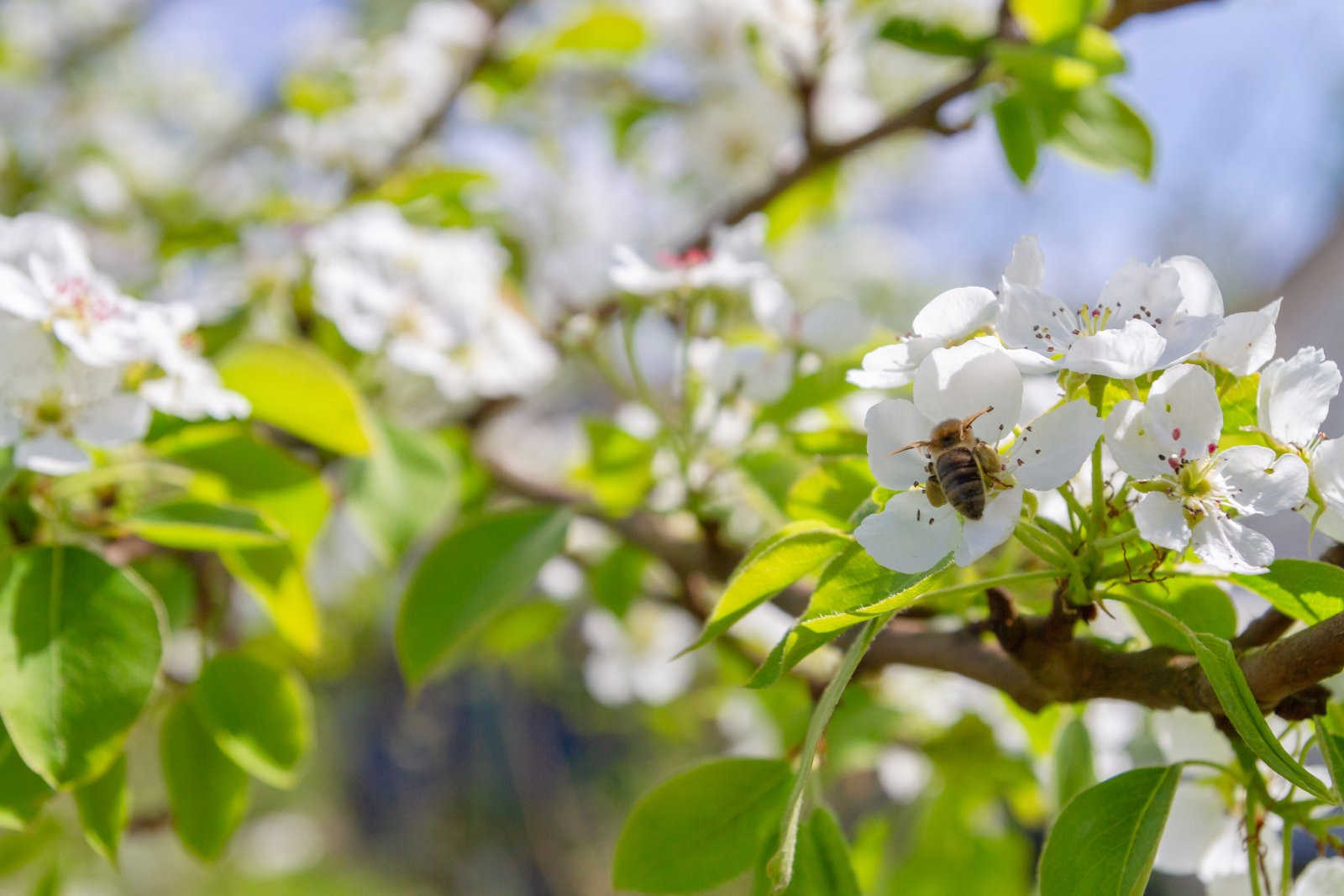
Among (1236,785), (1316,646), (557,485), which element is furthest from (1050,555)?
(557,485)

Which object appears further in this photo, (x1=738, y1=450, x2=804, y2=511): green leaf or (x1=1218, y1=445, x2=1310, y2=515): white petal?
(x1=738, y1=450, x2=804, y2=511): green leaf

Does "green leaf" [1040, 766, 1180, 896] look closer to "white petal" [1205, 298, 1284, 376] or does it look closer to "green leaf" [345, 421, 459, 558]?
"white petal" [1205, 298, 1284, 376]

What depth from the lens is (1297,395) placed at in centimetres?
49

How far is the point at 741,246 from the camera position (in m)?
0.88

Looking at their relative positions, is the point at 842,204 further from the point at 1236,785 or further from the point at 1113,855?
the point at 1113,855

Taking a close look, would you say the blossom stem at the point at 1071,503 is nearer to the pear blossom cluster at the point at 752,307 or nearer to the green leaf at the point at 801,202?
the pear blossom cluster at the point at 752,307

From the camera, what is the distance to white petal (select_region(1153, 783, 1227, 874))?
664 millimetres

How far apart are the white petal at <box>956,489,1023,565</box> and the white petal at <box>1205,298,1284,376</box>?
5.0 inches

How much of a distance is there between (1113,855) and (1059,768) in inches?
8.2

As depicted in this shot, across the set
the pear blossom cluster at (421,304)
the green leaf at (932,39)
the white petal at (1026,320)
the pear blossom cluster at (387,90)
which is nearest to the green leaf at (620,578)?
the pear blossom cluster at (421,304)

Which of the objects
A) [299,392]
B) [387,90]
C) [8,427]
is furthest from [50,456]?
[387,90]

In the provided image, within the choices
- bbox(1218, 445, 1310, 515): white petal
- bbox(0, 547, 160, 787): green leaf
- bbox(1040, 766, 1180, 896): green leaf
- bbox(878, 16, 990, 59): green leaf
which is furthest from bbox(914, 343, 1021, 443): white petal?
bbox(878, 16, 990, 59): green leaf

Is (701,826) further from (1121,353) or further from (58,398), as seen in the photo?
(58,398)

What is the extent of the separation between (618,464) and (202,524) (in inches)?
16.6
